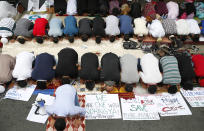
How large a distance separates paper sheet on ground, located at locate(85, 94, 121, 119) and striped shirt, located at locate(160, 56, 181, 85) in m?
0.87

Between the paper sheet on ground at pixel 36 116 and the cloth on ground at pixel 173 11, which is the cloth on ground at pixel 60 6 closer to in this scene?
the paper sheet on ground at pixel 36 116

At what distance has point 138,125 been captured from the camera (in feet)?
7.70

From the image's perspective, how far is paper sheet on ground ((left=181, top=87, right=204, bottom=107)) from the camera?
2.62 metres

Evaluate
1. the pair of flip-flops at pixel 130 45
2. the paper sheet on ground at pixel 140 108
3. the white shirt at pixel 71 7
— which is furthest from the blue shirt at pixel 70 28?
the paper sheet on ground at pixel 140 108

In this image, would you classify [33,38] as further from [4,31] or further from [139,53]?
[139,53]

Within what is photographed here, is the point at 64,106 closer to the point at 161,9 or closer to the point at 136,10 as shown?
the point at 136,10

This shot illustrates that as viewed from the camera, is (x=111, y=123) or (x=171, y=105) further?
(x=171, y=105)

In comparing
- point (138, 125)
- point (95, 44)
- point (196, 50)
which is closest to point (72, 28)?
point (95, 44)

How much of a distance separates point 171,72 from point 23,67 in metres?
2.38

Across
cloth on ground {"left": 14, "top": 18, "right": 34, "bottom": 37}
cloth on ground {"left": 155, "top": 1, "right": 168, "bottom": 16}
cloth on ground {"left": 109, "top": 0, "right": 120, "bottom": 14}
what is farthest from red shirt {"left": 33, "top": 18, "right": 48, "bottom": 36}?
cloth on ground {"left": 155, "top": 1, "right": 168, "bottom": 16}

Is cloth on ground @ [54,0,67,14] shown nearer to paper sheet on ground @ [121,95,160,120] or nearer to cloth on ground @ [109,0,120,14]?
cloth on ground @ [109,0,120,14]

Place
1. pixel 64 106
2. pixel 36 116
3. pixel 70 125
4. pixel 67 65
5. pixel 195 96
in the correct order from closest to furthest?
pixel 64 106 → pixel 70 125 → pixel 36 116 → pixel 67 65 → pixel 195 96

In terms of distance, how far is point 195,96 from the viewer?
271 centimetres

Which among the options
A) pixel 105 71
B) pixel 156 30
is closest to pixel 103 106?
pixel 105 71
